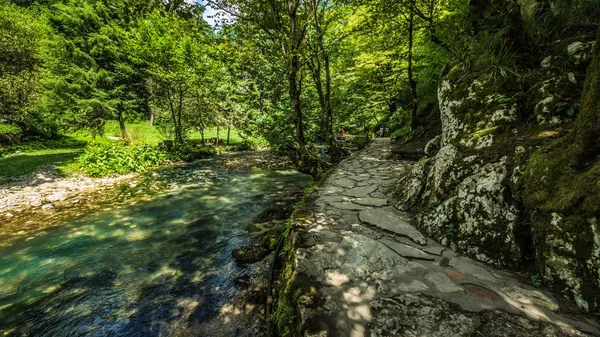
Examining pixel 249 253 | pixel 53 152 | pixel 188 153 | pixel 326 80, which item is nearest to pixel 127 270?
pixel 249 253

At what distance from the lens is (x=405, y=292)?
6.54 ft

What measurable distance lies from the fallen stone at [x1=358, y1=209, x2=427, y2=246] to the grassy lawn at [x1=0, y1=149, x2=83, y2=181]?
1374 cm

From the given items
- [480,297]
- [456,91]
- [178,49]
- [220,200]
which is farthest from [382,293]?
[178,49]

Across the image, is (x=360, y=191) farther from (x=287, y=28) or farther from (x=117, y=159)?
(x=117, y=159)

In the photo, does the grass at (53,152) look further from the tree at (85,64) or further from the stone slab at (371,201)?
the stone slab at (371,201)

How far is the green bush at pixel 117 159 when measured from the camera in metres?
11.5

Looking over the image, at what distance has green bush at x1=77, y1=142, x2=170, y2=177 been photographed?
452 inches

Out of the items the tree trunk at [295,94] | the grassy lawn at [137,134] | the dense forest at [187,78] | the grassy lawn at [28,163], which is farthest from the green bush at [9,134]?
the tree trunk at [295,94]

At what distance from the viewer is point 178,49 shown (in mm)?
15906

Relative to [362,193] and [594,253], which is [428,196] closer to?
[362,193]

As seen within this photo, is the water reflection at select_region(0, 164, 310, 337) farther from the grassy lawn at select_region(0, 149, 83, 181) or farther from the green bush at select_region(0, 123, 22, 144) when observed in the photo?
the green bush at select_region(0, 123, 22, 144)

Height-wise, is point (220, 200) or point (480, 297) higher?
point (480, 297)

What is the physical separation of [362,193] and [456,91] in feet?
7.52

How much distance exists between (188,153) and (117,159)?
4.52 m
